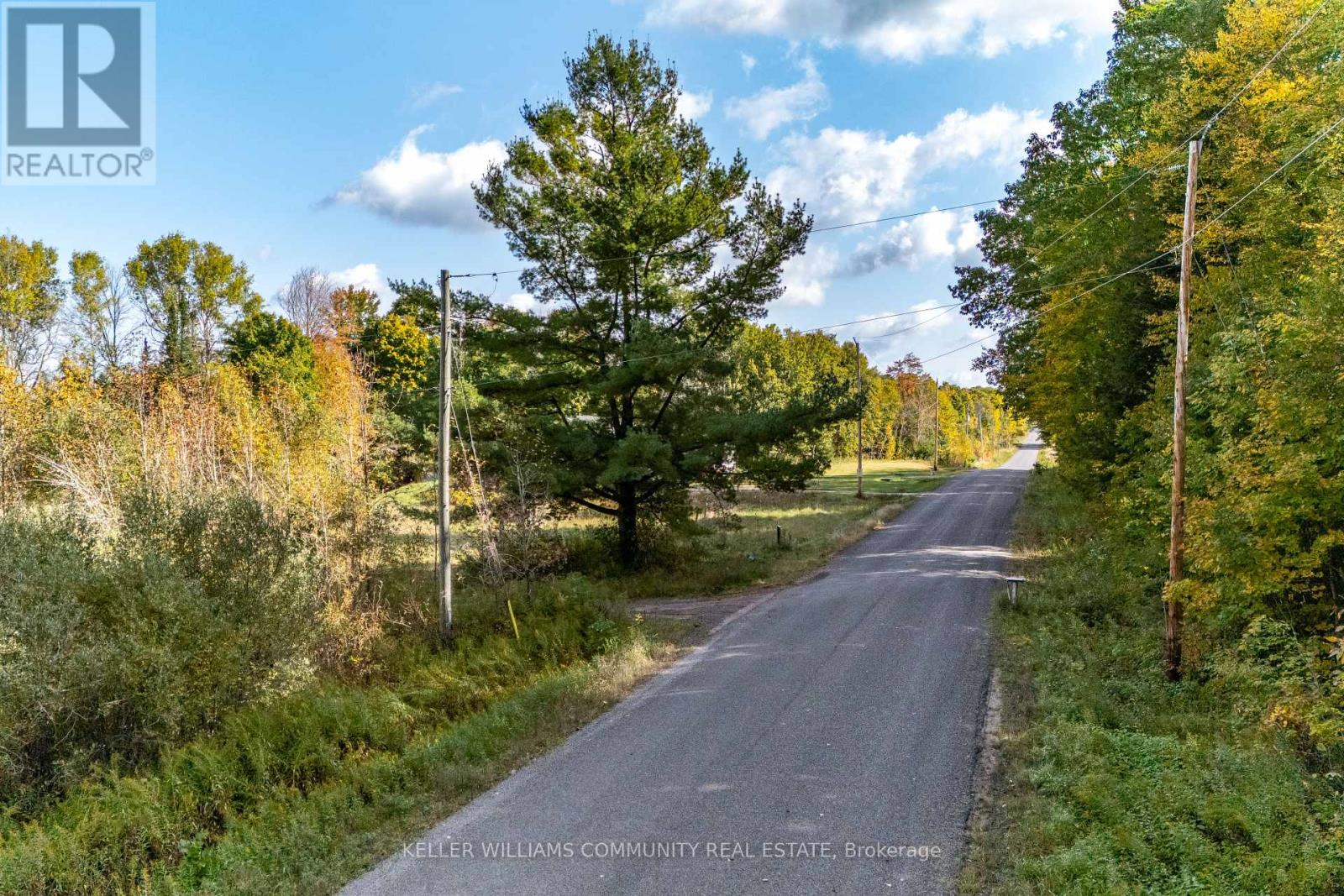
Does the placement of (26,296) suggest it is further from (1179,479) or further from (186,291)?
(1179,479)

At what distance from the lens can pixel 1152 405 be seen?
1595 centimetres

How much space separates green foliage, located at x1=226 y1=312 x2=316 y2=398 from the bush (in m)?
27.4

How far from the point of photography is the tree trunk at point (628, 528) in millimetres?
19781

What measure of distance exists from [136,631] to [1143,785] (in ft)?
42.1

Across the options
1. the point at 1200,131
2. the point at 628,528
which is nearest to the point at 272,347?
the point at 628,528

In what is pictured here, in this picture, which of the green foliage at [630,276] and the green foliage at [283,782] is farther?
the green foliage at [630,276]

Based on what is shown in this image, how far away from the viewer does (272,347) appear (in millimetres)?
38656

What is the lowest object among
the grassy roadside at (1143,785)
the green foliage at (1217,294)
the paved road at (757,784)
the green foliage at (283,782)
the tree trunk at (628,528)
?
the green foliage at (283,782)

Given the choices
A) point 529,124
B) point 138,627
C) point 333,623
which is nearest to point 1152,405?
point 529,124

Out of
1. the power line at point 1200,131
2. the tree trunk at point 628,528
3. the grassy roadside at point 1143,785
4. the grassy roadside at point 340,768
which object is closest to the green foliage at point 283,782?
the grassy roadside at point 340,768

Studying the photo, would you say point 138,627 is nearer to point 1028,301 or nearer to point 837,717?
point 837,717

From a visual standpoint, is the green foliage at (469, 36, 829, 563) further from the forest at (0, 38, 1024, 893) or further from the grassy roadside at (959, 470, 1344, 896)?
the grassy roadside at (959, 470, 1344, 896)

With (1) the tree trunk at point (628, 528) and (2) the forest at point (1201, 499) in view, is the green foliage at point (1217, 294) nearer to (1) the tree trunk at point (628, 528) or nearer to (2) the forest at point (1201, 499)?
(2) the forest at point (1201, 499)

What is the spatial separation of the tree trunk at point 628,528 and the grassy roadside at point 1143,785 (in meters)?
10.8
